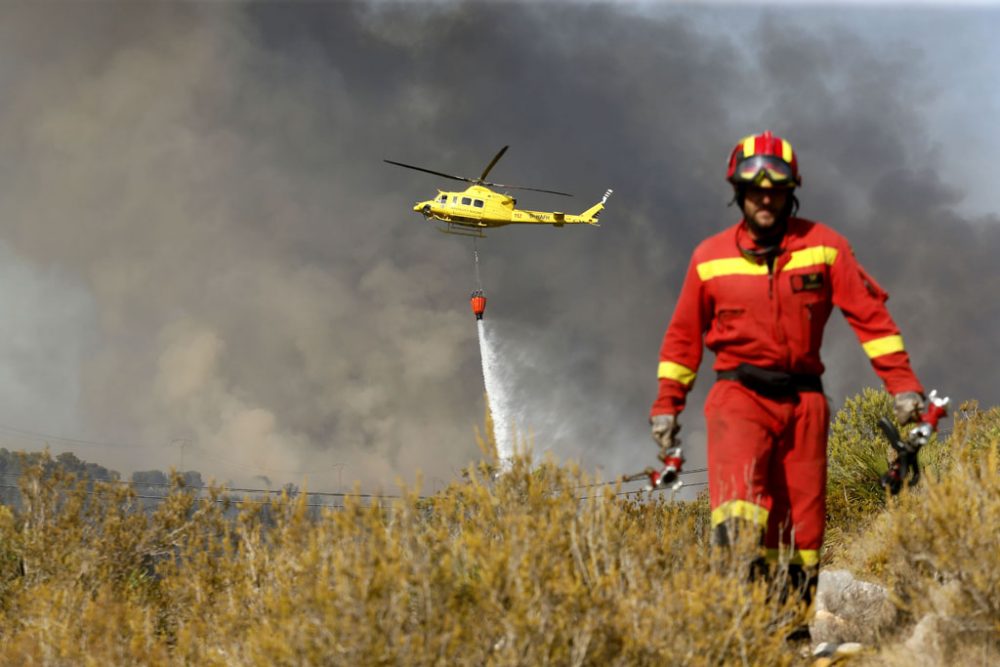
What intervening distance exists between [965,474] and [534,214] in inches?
1719

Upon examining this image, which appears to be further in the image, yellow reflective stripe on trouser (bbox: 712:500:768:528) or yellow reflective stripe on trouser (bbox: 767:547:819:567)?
yellow reflective stripe on trouser (bbox: 767:547:819:567)

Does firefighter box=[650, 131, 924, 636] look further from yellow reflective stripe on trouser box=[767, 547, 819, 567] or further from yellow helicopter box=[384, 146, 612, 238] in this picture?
yellow helicopter box=[384, 146, 612, 238]

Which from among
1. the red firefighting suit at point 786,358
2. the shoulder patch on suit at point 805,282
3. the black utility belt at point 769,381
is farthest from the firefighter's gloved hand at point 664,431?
the shoulder patch on suit at point 805,282

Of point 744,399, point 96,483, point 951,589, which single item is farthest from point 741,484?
point 96,483

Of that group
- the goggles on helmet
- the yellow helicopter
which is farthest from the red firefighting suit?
the yellow helicopter

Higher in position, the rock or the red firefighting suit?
the red firefighting suit

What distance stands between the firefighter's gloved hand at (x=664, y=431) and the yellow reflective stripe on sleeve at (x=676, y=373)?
0.77 feet

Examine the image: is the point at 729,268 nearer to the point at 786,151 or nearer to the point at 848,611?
the point at 786,151

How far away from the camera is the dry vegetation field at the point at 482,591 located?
3652 mm

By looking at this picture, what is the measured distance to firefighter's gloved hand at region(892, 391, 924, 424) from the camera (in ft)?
16.4

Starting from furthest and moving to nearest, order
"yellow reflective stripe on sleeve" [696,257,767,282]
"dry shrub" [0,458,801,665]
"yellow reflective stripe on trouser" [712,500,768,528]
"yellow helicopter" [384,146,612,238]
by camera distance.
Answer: "yellow helicopter" [384,146,612,238] → "yellow reflective stripe on sleeve" [696,257,767,282] → "yellow reflective stripe on trouser" [712,500,768,528] → "dry shrub" [0,458,801,665]

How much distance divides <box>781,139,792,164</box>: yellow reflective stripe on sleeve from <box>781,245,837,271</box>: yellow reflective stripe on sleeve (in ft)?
1.62

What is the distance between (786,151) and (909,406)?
4.97 feet

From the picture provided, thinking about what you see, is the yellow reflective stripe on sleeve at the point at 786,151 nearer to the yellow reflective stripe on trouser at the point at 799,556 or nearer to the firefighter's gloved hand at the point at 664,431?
the firefighter's gloved hand at the point at 664,431
